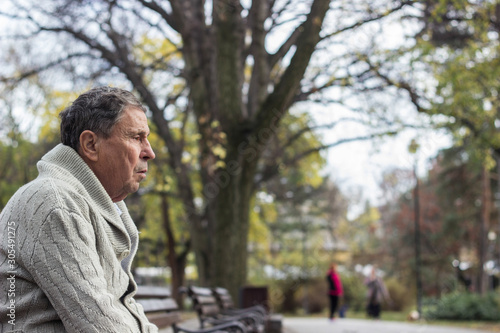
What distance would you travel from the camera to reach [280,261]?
3644 cm

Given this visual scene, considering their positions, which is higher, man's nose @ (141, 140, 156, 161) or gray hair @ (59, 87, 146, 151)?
gray hair @ (59, 87, 146, 151)

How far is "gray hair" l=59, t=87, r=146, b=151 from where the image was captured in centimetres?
222

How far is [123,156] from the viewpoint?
7.42ft

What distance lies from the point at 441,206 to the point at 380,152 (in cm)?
2466

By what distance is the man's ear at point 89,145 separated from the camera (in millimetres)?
2205

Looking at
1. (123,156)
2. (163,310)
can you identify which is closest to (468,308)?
(163,310)

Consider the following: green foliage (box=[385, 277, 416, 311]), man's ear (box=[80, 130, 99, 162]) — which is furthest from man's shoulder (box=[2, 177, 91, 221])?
green foliage (box=[385, 277, 416, 311])

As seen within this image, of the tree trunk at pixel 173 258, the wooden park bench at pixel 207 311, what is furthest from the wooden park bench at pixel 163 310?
the tree trunk at pixel 173 258

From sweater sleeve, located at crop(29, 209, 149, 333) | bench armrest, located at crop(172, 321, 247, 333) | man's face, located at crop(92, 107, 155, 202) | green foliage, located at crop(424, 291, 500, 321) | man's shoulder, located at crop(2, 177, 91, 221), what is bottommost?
green foliage, located at crop(424, 291, 500, 321)

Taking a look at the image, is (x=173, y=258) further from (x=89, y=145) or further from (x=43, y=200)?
(x=43, y=200)

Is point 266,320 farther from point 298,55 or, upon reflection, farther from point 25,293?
point 25,293

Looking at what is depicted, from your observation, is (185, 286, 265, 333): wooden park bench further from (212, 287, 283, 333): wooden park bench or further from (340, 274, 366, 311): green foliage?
(340, 274, 366, 311): green foliage

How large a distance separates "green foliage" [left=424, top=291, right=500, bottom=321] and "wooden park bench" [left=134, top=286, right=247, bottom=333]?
20.4 meters

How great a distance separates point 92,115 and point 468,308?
958 inches
